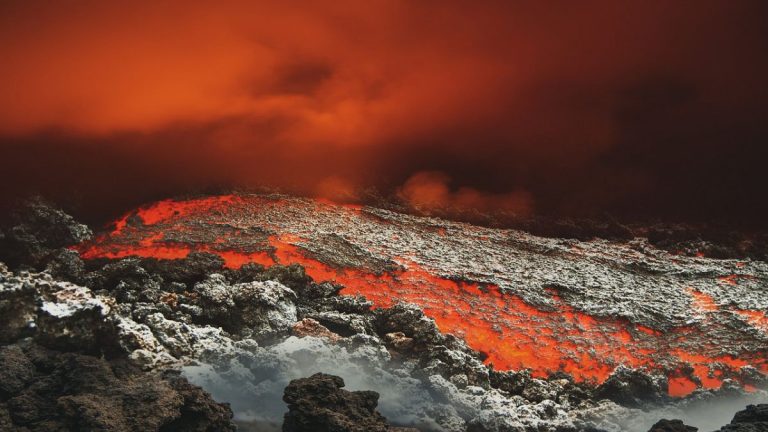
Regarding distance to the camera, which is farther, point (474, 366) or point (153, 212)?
point (153, 212)

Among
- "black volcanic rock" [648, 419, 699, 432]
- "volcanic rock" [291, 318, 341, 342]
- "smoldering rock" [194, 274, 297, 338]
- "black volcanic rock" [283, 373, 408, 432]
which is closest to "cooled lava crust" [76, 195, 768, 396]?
"smoldering rock" [194, 274, 297, 338]

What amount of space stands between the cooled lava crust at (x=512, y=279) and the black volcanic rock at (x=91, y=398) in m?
2.99

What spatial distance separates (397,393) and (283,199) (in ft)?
16.4

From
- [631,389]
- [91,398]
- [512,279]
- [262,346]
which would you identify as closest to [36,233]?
[262,346]

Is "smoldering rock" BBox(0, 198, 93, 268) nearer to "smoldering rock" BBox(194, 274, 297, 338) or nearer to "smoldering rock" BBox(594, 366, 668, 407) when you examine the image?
"smoldering rock" BBox(194, 274, 297, 338)

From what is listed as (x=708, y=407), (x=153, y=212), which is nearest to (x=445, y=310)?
(x=708, y=407)

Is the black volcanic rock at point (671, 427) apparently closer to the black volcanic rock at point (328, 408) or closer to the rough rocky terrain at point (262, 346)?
the rough rocky terrain at point (262, 346)

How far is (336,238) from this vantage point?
1077 centimetres

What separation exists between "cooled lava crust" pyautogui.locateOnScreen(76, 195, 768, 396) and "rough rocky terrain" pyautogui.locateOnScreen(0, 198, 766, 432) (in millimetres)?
69

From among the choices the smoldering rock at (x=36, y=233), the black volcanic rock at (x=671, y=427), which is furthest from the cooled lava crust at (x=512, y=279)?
the black volcanic rock at (x=671, y=427)

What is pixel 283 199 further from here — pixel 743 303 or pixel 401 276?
pixel 743 303

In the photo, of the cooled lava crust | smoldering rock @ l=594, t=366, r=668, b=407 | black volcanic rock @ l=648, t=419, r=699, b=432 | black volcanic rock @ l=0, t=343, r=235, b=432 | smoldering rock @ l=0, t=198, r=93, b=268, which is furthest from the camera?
the cooled lava crust

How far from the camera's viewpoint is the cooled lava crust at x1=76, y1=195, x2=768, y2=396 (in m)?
9.42

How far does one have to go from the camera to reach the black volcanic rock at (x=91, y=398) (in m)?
6.11
